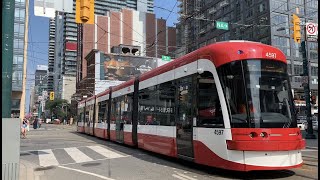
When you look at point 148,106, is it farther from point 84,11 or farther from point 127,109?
point 84,11

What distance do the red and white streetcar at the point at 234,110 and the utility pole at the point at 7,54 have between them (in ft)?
15.7

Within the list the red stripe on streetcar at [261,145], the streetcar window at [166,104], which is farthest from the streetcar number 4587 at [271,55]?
the streetcar window at [166,104]

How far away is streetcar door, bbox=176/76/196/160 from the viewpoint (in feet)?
36.3

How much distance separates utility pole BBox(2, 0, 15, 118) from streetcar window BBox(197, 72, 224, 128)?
15.6ft

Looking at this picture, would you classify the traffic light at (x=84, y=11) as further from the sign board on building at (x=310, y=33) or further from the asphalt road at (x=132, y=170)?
the sign board on building at (x=310, y=33)

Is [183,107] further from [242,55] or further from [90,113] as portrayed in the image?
[90,113]

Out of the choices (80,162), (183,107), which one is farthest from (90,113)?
(183,107)

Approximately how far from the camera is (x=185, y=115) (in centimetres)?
1151

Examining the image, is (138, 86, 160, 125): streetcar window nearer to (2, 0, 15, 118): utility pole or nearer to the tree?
(2, 0, 15, 118): utility pole

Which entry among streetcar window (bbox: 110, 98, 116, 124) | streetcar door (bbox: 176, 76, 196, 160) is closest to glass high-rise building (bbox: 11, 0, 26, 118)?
streetcar window (bbox: 110, 98, 116, 124)

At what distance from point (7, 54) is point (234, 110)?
5300 millimetres

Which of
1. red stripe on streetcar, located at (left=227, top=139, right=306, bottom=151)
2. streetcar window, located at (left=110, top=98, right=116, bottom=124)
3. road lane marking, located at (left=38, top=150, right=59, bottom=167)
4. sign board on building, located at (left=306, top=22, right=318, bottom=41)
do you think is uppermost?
sign board on building, located at (left=306, top=22, right=318, bottom=41)

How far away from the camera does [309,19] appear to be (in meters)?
78.6

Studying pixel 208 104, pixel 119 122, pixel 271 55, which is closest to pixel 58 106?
pixel 119 122
